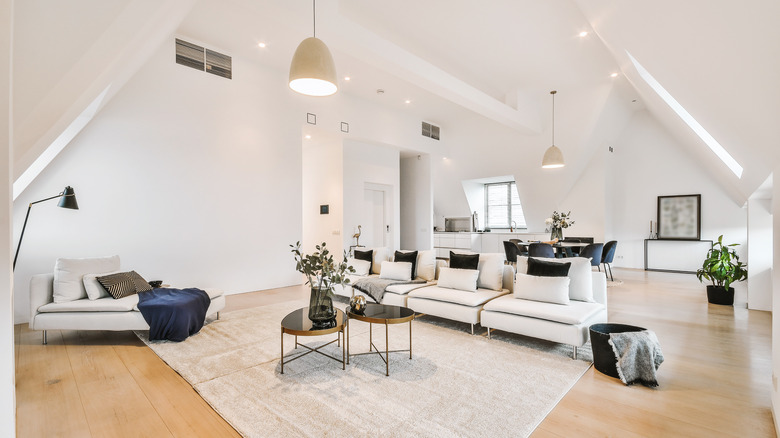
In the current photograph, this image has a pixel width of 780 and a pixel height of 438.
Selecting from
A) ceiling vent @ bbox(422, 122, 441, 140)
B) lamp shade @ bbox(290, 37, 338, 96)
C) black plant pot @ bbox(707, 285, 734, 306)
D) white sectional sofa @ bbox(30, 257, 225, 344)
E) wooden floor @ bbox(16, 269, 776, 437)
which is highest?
ceiling vent @ bbox(422, 122, 441, 140)

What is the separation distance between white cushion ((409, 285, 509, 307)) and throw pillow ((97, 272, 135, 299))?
3224 mm

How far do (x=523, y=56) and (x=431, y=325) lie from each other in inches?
170

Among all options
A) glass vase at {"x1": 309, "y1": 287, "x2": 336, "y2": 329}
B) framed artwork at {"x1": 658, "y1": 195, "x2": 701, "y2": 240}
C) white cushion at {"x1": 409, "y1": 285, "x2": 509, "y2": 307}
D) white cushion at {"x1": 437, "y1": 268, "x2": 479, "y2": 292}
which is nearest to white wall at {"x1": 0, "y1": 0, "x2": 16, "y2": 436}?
glass vase at {"x1": 309, "y1": 287, "x2": 336, "y2": 329}

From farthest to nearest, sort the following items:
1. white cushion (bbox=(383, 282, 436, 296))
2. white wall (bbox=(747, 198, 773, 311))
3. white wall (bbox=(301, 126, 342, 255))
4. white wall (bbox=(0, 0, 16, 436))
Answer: white wall (bbox=(301, 126, 342, 255)) → white wall (bbox=(747, 198, 773, 311)) → white cushion (bbox=(383, 282, 436, 296)) → white wall (bbox=(0, 0, 16, 436))

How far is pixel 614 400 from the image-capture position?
247 cm

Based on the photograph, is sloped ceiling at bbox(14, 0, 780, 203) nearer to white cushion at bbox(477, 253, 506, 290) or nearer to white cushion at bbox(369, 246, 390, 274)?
white cushion at bbox(477, 253, 506, 290)

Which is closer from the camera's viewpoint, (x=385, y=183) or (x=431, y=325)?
(x=431, y=325)

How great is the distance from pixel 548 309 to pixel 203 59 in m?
5.84

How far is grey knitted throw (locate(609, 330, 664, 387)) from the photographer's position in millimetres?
2686

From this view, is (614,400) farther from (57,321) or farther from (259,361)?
(57,321)

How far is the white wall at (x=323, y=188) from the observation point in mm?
7527

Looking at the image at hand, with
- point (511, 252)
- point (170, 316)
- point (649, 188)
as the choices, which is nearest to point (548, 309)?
point (170, 316)

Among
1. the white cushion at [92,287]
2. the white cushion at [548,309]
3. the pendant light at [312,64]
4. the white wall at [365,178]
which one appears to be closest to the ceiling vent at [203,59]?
the white wall at [365,178]

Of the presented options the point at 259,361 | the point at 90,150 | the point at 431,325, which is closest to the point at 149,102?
the point at 90,150
